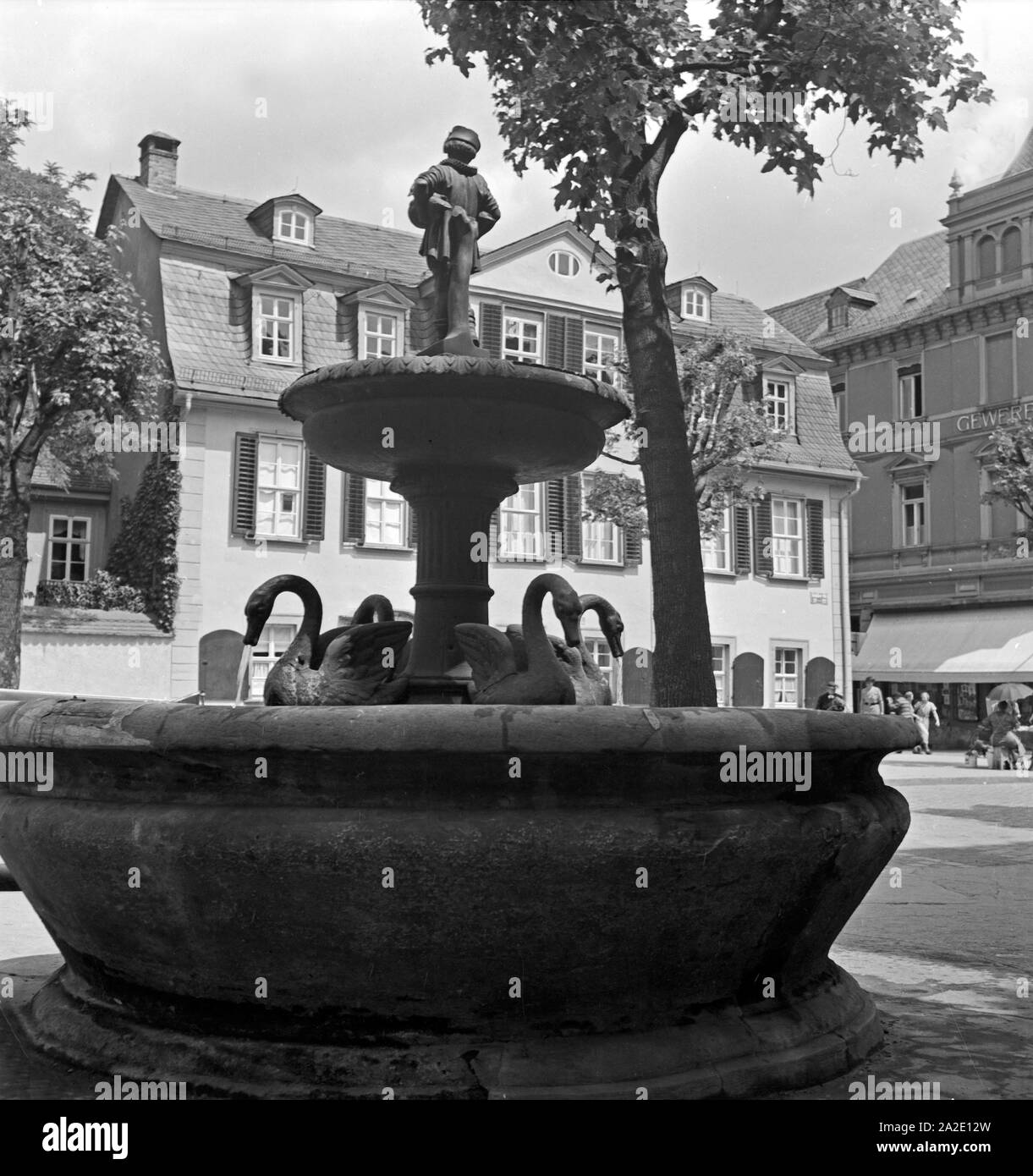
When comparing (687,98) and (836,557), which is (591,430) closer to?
(687,98)

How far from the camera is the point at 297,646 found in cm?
524

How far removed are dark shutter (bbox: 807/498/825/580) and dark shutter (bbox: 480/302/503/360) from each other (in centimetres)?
913

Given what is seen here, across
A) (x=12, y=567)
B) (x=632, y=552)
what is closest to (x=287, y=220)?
(x=632, y=552)

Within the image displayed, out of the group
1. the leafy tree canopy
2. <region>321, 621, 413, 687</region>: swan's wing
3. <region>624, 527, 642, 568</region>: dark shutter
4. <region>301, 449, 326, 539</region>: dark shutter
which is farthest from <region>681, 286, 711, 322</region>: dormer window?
<region>321, 621, 413, 687</region>: swan's wing

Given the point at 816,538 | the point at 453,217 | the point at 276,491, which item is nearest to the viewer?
the point at 453,217

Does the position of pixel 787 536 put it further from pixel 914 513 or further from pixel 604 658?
pixel 914 513

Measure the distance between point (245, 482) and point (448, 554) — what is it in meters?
18.8

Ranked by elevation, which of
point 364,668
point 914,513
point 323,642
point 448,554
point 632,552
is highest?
point 914,513

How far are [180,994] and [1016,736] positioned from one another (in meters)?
21.7

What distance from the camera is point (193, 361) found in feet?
77.2

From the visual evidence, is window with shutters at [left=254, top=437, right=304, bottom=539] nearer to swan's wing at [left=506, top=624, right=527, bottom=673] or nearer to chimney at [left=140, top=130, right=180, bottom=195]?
chimney at [left=140, top=130, right=180, bottom=195]

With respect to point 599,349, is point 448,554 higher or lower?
lower

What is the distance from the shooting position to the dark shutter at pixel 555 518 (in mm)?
27094

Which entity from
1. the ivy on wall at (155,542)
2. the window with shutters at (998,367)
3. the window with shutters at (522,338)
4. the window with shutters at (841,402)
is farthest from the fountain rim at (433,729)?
the window with shutters at (841,402)
